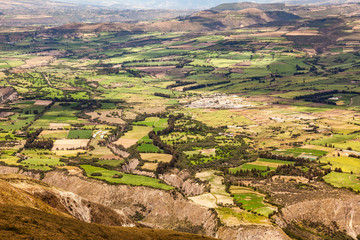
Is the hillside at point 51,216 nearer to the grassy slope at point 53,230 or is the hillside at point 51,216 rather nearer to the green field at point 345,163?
the grassy slope at point 53,230

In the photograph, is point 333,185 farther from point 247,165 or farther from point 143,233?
point 143,233

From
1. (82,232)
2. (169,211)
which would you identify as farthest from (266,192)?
(82,232)

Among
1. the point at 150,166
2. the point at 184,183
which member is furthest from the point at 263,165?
the point at 150,166

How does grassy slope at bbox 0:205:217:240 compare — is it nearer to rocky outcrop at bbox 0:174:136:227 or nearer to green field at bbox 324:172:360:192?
rocky outcrop at bbox 0:174:136:227

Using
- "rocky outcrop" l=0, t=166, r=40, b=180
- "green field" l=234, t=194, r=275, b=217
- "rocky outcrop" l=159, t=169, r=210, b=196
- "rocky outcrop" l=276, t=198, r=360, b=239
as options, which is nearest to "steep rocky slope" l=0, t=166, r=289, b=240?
"rocky outcrop" l=0, t=166, r=40, b=180

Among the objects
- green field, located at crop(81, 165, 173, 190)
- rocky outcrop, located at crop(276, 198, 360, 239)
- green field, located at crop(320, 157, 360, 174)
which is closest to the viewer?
rocky outcrop, located at crop(276, 198, 360, 239)

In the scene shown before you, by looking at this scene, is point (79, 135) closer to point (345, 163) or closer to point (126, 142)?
point (126, 142)
